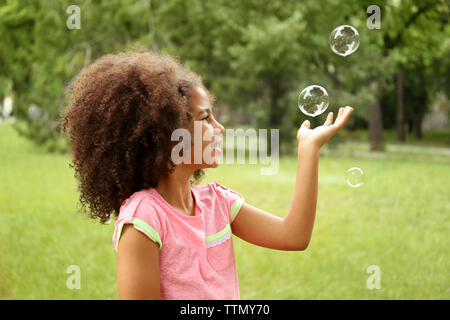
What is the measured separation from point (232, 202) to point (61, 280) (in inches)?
103

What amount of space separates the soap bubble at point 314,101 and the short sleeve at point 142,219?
930mm

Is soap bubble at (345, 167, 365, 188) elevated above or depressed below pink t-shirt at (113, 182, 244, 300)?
above

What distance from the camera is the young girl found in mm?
1422

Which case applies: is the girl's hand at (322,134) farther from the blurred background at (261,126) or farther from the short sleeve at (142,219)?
the blurred background at (261,126)

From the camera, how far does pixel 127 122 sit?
4.95ft

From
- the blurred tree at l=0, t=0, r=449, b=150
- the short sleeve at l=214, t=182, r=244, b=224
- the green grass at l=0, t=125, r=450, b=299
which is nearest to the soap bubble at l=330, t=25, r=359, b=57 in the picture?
the short sleeve at l=214, t=182, r=244, b=224

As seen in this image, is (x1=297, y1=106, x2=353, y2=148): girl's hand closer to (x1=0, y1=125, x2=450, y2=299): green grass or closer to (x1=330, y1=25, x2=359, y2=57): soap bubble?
(x1=330, y1=25, x2=359, y2=57): soap bubble

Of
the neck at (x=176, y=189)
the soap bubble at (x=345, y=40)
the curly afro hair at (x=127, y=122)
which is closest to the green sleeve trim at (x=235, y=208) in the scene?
the neck at (x=176, y=189)

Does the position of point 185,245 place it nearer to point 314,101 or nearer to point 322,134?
point 322,134

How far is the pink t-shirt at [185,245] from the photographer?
4.64ft

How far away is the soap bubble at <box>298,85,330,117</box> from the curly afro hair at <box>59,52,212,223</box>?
69 centimetres

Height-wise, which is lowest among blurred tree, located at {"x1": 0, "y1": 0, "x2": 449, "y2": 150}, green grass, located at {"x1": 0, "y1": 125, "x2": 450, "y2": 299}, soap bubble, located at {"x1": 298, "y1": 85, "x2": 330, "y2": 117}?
green grass, located at {"x1": 0, "y1": 125, "x2": 450, "y2": 299}

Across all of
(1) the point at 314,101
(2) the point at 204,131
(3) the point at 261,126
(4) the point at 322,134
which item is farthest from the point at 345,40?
(3) the point at 261,126
